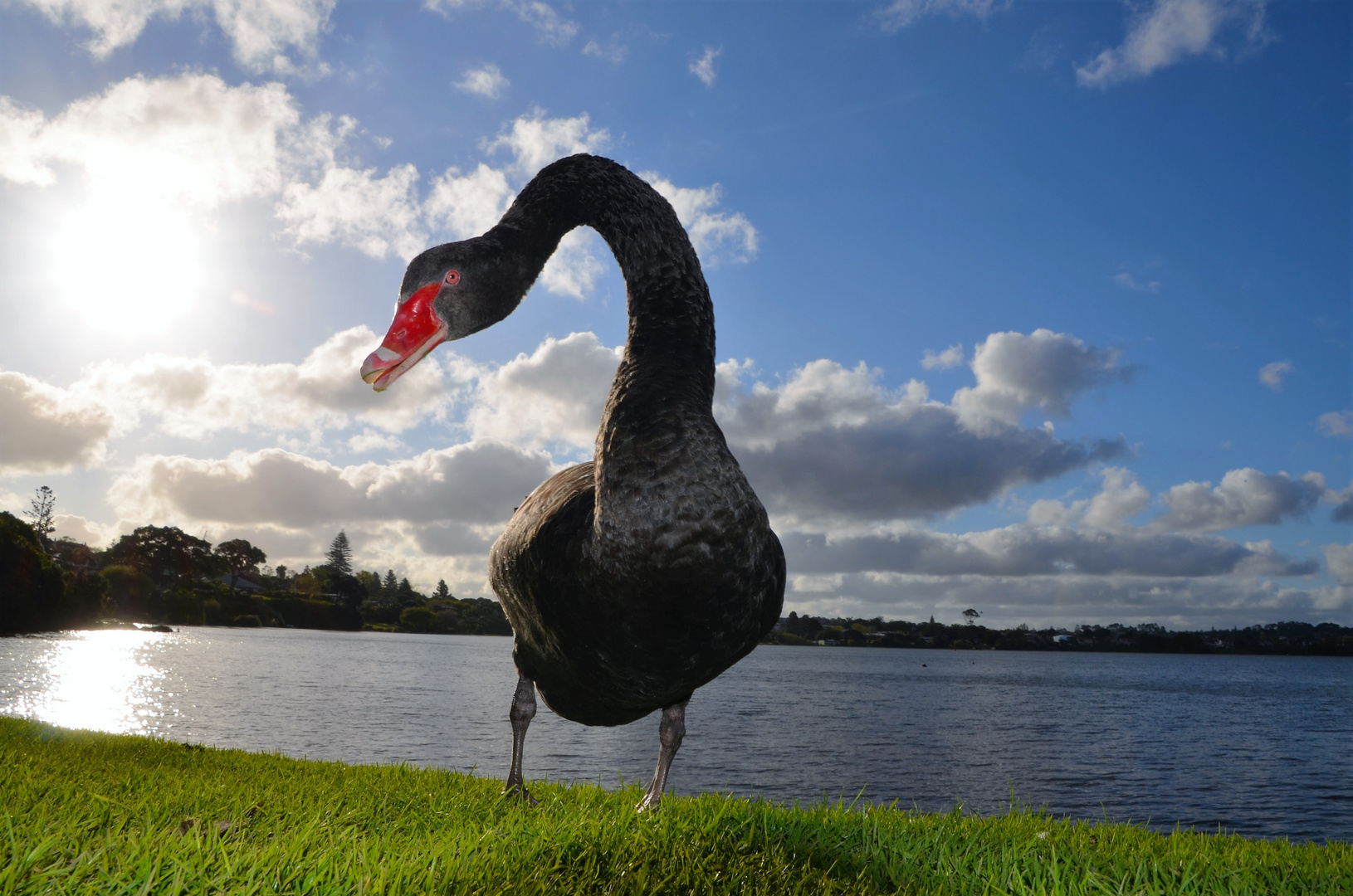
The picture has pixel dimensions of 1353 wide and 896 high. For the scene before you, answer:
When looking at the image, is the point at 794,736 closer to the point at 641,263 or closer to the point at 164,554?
the point at 641,263

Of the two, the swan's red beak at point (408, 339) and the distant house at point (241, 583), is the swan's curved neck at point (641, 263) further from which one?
the distant house at point (241, 583)

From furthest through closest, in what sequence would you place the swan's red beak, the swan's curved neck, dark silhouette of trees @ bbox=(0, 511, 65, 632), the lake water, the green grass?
dark silhouette of trees @ bbox=(0, 511, 65, 632) < the lake water < the swan's red beak < the swan's curved neck < the green grass

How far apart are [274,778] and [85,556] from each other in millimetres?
152124

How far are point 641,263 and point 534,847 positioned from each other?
3078 millimetres

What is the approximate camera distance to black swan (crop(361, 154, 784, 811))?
11.8ft

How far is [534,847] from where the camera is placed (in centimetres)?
354

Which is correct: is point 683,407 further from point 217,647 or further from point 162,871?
point 217,647

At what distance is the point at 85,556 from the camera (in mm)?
127375

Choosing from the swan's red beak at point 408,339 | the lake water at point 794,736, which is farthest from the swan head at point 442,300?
the lake water at point 794,736

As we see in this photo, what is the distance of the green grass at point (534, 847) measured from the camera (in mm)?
2977

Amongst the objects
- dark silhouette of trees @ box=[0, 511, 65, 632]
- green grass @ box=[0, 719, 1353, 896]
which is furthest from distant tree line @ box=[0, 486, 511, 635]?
green grass @ box=[0, 719, 1353, 896]

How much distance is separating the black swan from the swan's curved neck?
0.01 metres

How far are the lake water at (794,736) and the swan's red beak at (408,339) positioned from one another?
625 cm

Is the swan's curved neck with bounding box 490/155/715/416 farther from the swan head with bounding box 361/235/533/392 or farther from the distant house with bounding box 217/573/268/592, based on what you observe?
the distant house with bounding box 217/573/268/592
